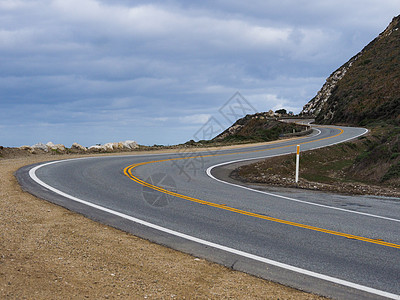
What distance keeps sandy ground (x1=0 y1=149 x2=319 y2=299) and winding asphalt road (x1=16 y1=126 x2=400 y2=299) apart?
0.41 meters

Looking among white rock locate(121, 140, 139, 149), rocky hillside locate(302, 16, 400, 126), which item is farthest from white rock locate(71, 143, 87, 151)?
rocky hillside locate(302, 16, 400, 126)

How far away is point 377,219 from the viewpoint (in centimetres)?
861

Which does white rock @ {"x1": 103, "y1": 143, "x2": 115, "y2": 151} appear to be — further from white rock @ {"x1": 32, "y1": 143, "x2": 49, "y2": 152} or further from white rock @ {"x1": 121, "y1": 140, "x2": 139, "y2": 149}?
white rock @ {"x1": 32, "y1": 143, "x2": 49, "y2": 152}

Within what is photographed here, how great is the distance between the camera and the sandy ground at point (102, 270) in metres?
4.72

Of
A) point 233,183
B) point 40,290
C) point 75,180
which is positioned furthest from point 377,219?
point 75,180

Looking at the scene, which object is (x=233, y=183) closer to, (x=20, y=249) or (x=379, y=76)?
(x=20, y=249)

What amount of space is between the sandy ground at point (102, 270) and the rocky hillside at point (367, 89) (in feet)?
169

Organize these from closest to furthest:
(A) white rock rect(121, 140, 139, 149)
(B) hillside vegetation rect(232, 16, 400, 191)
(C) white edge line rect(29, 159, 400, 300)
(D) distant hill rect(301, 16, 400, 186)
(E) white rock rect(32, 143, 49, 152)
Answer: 1. (C) white edge line rect(29, 159, 400, 300)
2. (B) hillside vegetation rect(232, 16, 400, 191)
3. (E) white rock rect(32, 143, 49, 152)
4. (A) white rock rect(121, 140, 139, 149)
5. (D) distant hill rect(301, 16, 400, 186)

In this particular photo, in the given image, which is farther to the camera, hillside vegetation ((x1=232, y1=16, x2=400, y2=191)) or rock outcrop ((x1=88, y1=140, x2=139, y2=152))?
rock outcrop ((x1=88, y1=140, x2=139, y2=152))

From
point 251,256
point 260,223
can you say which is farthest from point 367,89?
point 251,256

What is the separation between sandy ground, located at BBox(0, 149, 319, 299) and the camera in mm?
4719

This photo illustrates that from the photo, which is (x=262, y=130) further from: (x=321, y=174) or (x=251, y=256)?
(x=251, y=256)

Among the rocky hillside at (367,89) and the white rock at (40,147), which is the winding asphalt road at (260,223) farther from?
the rocky hillside at (367,89)

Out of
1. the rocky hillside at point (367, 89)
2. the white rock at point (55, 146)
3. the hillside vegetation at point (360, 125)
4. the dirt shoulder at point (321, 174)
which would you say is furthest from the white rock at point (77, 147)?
the rocky hillside at point (367, 89)
